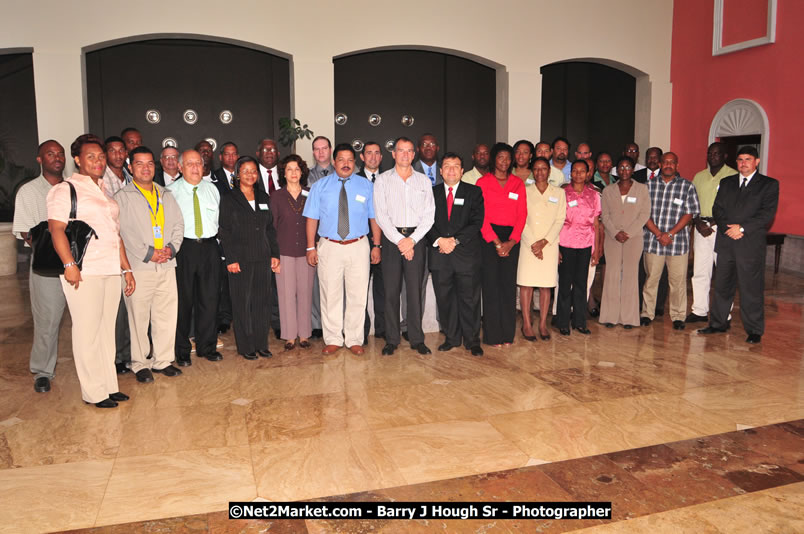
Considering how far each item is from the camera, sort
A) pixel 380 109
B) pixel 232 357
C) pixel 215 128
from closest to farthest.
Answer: pixel 232 357
pixel 215 128
pixel 380 109

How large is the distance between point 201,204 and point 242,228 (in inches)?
15.5

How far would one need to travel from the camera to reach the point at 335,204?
5359 millimetres

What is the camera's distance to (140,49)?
1072cm

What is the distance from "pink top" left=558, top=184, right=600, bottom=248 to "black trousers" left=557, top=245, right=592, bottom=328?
8 centimetres

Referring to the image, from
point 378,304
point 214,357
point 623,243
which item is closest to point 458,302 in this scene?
point 378,304

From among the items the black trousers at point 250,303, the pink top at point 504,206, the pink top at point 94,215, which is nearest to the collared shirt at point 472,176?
the pink top at point 504,206

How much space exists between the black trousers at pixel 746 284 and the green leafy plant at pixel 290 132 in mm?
6613

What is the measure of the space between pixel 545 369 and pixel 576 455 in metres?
1.59

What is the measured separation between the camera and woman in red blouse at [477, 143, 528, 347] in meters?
5.56

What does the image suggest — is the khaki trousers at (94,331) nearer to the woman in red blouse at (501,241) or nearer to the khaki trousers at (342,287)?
the khaki trousers at (342,287)

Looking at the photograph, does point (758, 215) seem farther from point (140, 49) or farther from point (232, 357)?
point (140, 49)

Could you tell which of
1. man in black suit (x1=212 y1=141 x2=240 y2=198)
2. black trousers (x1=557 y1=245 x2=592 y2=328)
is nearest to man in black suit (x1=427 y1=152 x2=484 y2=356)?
black trousers (x1=557 y1=245 x2=592 y2=328)

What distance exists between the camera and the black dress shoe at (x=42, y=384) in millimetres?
4582

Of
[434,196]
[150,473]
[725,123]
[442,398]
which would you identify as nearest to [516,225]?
[434,196]
